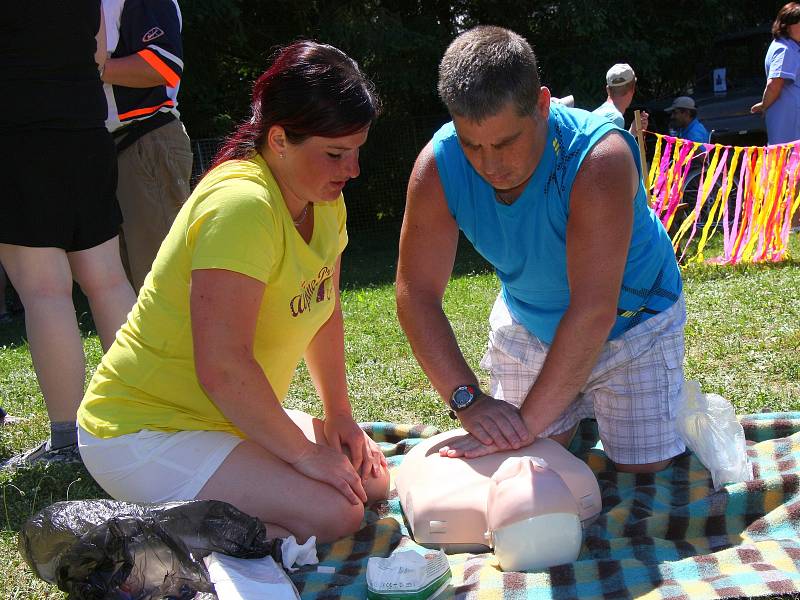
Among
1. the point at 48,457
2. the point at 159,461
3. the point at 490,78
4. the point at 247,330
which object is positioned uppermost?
the point at 490,78

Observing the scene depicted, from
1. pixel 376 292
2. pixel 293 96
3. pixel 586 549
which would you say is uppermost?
pixel 293 96

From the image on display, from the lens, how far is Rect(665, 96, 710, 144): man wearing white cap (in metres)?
9.40

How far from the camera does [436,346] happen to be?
2.73m

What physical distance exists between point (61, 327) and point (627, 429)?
1966mm

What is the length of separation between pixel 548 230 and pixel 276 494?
108cm

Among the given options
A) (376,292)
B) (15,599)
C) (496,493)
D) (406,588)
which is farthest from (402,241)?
(376,292)

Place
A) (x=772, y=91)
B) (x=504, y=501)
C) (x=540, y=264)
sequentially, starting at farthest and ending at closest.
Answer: (x=772, y=91)
(x=540, y=264)
(x=504, y=501)

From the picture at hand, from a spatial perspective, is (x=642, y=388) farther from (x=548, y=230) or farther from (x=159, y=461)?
(x=159, y=461)

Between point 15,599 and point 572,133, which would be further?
point 572,133

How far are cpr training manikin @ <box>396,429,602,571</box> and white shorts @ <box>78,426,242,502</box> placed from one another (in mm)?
560

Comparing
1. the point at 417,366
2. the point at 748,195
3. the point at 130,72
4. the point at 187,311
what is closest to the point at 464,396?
the point at 187,311

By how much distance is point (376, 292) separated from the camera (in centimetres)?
730

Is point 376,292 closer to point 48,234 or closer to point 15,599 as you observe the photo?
point 48,234

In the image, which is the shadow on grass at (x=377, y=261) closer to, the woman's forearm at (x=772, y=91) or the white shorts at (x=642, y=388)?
the woman's forearm at (x=772, y=91)
